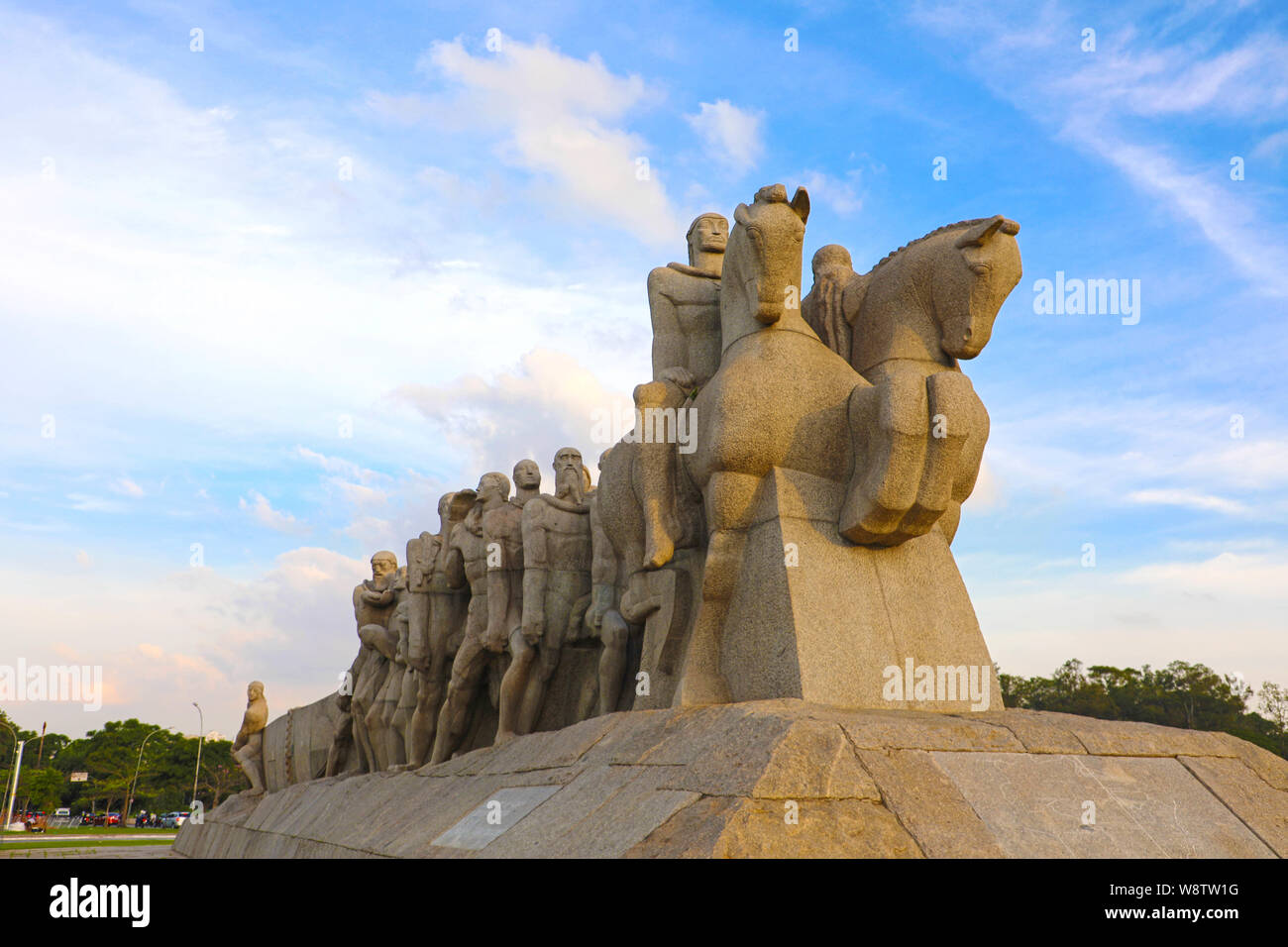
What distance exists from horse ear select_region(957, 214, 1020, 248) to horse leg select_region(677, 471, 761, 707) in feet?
7.07

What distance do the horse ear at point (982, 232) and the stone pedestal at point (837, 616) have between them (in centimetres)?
186

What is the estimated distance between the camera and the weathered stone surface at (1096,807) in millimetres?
4367

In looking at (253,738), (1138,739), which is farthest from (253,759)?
(1138,739)

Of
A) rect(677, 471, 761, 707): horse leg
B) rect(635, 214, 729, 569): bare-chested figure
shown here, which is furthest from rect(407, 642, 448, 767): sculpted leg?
rect(677, 471, 761, 707): horse leg

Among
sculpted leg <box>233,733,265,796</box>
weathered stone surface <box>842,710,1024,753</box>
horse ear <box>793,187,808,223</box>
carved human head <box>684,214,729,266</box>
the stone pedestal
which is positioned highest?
carved human head <box>684,214,729,266</box>

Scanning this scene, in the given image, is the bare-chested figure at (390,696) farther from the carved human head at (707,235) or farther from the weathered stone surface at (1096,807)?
the weathered stone surface at (1096,807)

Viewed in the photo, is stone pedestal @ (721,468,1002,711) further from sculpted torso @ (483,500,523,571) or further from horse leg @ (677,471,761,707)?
sculpted torso @ (483,500,523,571)

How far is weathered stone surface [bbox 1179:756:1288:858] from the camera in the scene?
4805mm

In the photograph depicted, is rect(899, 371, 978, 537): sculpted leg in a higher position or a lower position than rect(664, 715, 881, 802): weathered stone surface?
higher

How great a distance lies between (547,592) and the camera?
991 centimetres

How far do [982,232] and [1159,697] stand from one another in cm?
2231

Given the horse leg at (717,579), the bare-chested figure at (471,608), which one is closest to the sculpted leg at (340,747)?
the bare-chested figure at (471,608)
